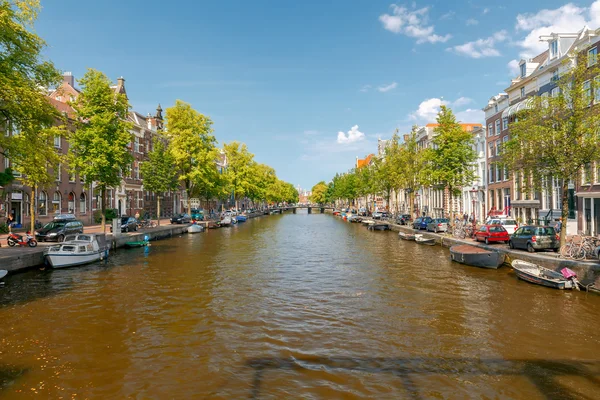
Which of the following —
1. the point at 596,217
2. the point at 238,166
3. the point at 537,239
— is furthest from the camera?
the point at 238,166

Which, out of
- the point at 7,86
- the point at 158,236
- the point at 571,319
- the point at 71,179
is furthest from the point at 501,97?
the point at 71,179

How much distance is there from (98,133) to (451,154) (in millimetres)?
34312

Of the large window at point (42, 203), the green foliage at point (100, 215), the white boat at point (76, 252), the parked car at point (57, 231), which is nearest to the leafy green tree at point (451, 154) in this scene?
the white boat at point (76, 252)

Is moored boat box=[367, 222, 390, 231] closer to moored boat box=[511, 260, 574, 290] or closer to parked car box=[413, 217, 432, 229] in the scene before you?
parked car box=[413, 217, 432, 229]

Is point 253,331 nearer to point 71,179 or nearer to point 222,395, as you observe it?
point 222,395

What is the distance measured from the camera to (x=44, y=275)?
21672 millimetres

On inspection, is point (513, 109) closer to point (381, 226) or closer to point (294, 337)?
point (381, 226)

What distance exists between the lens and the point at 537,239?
2311 centimetres

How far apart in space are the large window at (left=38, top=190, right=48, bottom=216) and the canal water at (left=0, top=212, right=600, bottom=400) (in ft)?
80.9

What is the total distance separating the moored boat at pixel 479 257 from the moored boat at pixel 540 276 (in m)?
2.79

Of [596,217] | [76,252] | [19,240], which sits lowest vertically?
[76,252]

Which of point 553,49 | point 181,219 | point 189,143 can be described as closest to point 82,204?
point 181,219

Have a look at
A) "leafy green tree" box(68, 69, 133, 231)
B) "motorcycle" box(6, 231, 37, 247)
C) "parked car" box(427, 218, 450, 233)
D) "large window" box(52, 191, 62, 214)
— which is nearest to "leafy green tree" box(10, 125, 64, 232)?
"motorcycle" box(6, 231, 37, 247)

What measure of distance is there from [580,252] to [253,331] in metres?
17.5
